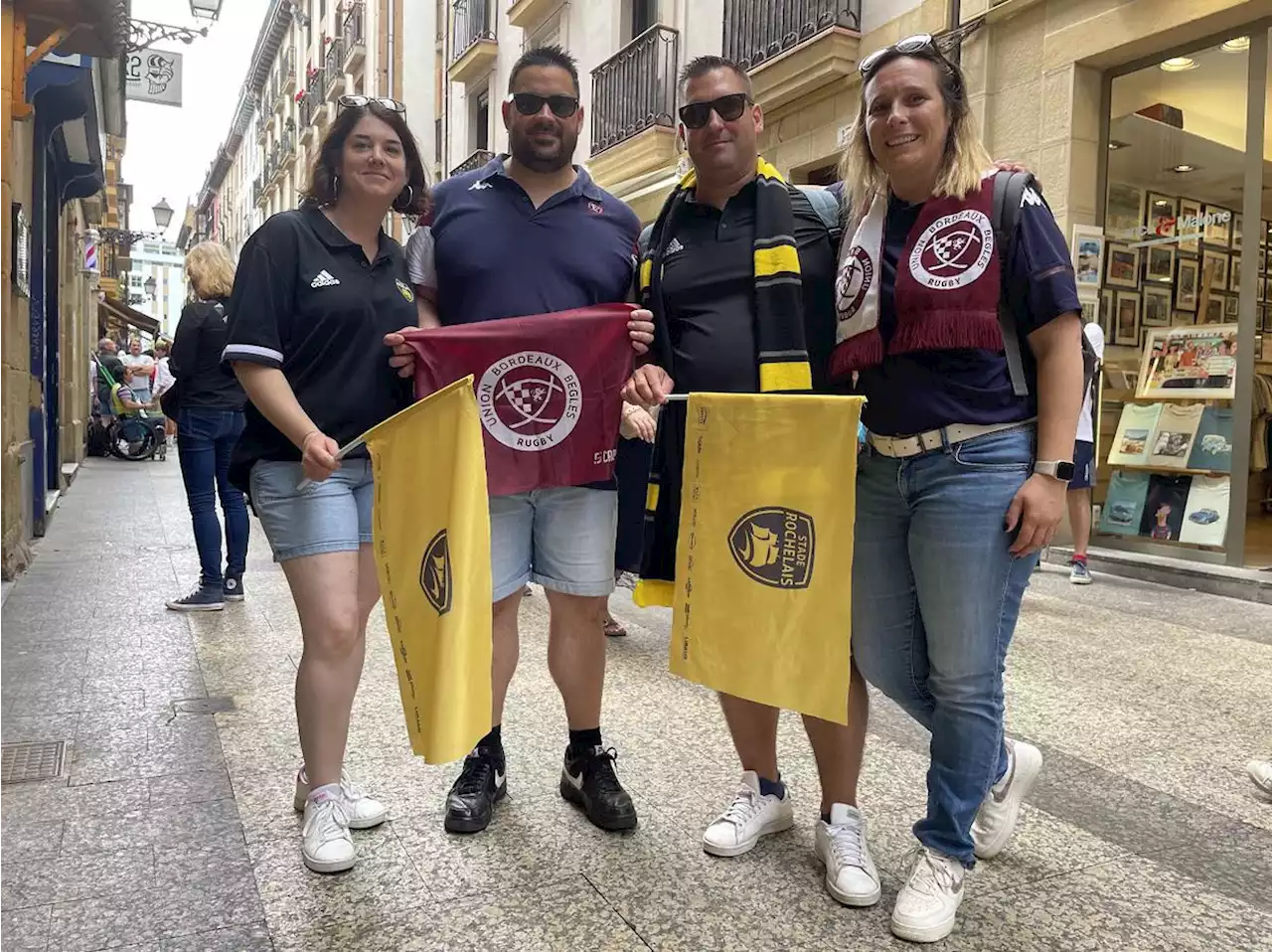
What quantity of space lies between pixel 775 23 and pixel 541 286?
892 cm

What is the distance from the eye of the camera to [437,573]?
7.41 feet

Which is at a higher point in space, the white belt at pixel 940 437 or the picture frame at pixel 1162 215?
the picture frame at pixel 1162 215

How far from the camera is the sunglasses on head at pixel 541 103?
2.65 m

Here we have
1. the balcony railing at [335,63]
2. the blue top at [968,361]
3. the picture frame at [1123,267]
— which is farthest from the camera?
the balcony railing at [335,63]

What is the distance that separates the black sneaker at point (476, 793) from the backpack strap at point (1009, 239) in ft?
5.63

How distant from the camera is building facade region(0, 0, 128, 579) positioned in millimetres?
5680

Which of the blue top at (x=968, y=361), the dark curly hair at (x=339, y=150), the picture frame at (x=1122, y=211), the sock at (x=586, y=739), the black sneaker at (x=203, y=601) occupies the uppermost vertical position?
the picture frame at (x=1122, y=211)

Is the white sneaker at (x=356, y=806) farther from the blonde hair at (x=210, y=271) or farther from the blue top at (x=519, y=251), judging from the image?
the blonde hair at (x=210, y=271)

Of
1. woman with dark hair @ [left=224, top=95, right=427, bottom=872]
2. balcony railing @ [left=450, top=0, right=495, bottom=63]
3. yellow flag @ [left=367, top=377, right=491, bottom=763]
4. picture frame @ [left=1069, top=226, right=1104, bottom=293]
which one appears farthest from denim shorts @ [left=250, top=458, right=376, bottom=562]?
balcony railing @ [left=450, top=0, right=495, bottom=63]

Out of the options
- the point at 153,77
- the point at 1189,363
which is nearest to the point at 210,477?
the point at 1189,363

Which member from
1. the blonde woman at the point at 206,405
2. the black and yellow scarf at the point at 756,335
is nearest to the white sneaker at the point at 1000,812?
the black and yellow scarf at the point at 756,335

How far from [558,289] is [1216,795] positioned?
247 cm

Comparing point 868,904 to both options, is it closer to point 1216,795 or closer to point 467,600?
point 467,600

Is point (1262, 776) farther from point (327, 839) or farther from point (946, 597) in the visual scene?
point (327, 839)
